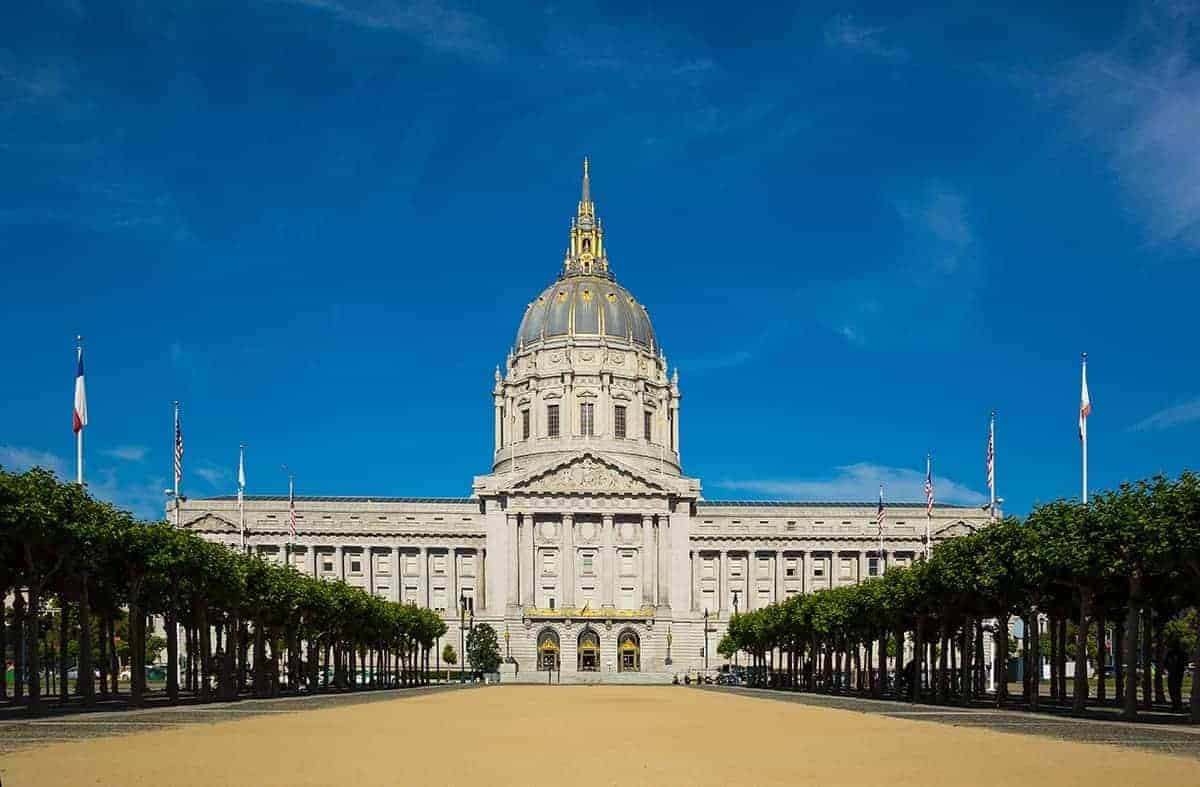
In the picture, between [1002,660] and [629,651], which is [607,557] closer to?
[629,651]

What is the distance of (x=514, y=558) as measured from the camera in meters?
195

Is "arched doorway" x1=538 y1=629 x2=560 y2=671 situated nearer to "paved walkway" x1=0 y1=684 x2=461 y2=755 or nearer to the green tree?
the green tree

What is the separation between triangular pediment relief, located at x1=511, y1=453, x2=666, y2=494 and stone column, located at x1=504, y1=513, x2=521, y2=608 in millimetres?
4252

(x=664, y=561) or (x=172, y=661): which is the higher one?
(x=172, y=661)

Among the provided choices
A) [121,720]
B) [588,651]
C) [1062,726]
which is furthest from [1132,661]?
[588,651]

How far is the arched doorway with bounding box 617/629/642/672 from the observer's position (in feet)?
614

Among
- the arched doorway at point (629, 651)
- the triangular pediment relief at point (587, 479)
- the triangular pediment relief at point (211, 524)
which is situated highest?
the triangular pediment relief at point (587, 479)

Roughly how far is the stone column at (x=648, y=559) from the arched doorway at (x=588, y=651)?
8169mm

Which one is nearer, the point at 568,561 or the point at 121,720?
the point at 121,720

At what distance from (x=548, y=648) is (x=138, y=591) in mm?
113871

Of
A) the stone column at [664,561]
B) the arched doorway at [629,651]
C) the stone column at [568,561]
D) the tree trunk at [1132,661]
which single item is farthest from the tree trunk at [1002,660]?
the stone column at [568,561]

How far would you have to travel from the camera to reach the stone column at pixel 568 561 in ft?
639

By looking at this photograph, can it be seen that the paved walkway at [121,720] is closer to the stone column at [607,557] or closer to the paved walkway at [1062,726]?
the paved walkway at [1062,726]

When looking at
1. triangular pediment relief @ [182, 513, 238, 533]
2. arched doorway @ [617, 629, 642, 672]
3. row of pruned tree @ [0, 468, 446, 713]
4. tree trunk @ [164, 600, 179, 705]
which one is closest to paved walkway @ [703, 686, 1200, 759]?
tree trunk @ [164, 600, 179, 705]
